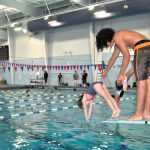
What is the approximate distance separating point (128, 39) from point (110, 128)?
8.38 ft

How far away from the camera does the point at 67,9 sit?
18.6 meters

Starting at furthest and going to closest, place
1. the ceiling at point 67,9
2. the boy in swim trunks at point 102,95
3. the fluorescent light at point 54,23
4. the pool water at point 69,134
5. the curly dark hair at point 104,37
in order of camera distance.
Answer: the fluorescent light at point 54,23 < the ceiling at point 67,9 < the boy in swim trunks at point 102,95 < the pool water at point 69,134 < the curly dark hair at point 104,37

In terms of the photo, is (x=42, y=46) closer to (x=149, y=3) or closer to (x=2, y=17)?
(x=2, y=17)

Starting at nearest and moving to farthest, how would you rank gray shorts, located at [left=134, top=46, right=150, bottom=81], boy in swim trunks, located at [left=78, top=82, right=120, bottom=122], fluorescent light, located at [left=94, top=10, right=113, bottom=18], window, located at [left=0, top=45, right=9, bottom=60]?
1. gray shorts, located at [left=134, top=46, right=150, bottom=81]
2. boy in swim trunks, located at [left=78, top=82, right=120, bottom=122]
3. fluorescent light, located at [left=94, top=10, right=113, bottom=18]
4. window, located at [left=0, top=45, right=9, bottom=60]

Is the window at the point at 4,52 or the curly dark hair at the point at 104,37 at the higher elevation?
the window at the point at 4,52

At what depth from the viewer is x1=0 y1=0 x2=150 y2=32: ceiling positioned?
50.4 ft

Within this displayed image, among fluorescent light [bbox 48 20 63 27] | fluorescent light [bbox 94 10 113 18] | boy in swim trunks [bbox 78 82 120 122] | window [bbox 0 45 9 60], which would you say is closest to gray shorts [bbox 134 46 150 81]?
boy in swim trunks [bbox 78 82 120 122]

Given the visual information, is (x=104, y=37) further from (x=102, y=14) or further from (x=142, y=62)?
(x=102, y=14)

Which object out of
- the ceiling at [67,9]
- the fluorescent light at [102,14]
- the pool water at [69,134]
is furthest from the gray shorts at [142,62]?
the fluorescent light at [102,14]

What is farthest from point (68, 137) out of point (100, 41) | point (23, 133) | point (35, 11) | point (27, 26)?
point (27, 26)

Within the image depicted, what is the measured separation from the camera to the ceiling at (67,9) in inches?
605

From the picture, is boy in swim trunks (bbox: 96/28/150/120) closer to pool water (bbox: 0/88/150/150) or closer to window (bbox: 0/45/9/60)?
pool water (bbox: 0/88/150/150)

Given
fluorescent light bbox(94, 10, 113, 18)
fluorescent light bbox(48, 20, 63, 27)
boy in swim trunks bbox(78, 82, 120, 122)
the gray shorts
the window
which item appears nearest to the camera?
the gray shorts

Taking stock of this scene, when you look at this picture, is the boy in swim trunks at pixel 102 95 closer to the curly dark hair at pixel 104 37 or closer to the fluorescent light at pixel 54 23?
the curly dark hair at pixel 104 37
